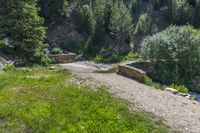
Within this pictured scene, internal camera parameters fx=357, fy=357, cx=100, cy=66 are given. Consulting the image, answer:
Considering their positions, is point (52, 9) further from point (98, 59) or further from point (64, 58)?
point (64, 58)

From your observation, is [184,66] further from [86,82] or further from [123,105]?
[123,105]

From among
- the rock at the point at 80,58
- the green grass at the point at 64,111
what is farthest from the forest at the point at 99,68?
the rock at the point at 80,58

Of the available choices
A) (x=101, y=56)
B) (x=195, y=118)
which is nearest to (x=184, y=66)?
(x=101, y=56)

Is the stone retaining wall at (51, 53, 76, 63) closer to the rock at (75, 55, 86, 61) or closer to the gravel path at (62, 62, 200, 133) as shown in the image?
the rock at (75, 55, 86, 61)

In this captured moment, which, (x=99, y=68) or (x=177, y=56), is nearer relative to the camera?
(x=177, y=56)

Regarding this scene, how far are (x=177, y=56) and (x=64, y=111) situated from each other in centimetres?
1561

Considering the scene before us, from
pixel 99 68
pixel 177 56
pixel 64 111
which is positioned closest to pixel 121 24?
pixel 99 68

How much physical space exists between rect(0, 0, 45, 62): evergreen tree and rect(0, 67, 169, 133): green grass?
7582 mm

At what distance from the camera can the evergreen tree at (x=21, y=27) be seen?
76.0 ft

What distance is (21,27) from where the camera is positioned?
23.1 meters

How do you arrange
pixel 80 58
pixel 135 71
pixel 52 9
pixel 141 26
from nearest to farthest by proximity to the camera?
pixel 135 71 → pixel 80 58 → pixel 52 9 → pixel 141 26

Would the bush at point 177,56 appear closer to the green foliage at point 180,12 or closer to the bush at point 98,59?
the bush at point 98,59

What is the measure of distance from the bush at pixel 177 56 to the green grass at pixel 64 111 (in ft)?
39.1

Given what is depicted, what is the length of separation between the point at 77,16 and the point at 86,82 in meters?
21.9
